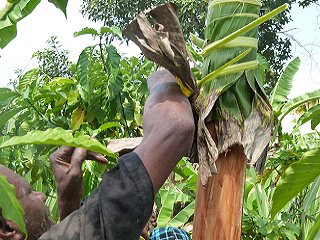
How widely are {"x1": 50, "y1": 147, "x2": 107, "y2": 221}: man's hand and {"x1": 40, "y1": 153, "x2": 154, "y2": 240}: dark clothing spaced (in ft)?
0.79

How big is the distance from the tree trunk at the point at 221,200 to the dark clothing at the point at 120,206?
0.48 meters

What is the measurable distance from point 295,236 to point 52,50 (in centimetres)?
596

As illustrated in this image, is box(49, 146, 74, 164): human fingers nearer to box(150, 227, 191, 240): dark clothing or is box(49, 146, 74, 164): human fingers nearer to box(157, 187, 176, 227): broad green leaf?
box(150, 227, 191, 240): dark clothing

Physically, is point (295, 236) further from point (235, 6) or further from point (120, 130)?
point (235, 6)

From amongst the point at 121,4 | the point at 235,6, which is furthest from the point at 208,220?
the point at 121,4

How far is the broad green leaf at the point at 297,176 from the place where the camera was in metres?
2.07

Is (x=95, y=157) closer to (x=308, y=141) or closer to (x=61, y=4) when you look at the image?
(x=61, y=4)

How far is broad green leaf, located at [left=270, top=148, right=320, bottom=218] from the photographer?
6.79ft

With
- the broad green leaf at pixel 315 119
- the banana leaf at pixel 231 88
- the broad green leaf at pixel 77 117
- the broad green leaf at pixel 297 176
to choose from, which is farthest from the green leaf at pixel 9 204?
the broad green leaf at pixel 77 117

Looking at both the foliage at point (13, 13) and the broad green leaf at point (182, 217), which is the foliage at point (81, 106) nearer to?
the broad green leaf at point (182, 217)

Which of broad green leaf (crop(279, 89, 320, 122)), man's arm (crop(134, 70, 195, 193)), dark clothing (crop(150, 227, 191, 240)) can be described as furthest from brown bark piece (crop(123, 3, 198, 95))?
broad green leaf (crop(279, 89, 320, 122))

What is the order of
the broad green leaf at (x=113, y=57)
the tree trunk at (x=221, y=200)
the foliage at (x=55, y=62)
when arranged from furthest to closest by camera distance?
the foliage at (x=55, y=62) < the broad green leaf at (x=113, y=57) < the tree trunk at (x=221, y=200)

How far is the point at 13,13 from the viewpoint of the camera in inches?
43.1

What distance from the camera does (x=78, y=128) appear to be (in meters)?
2.84
